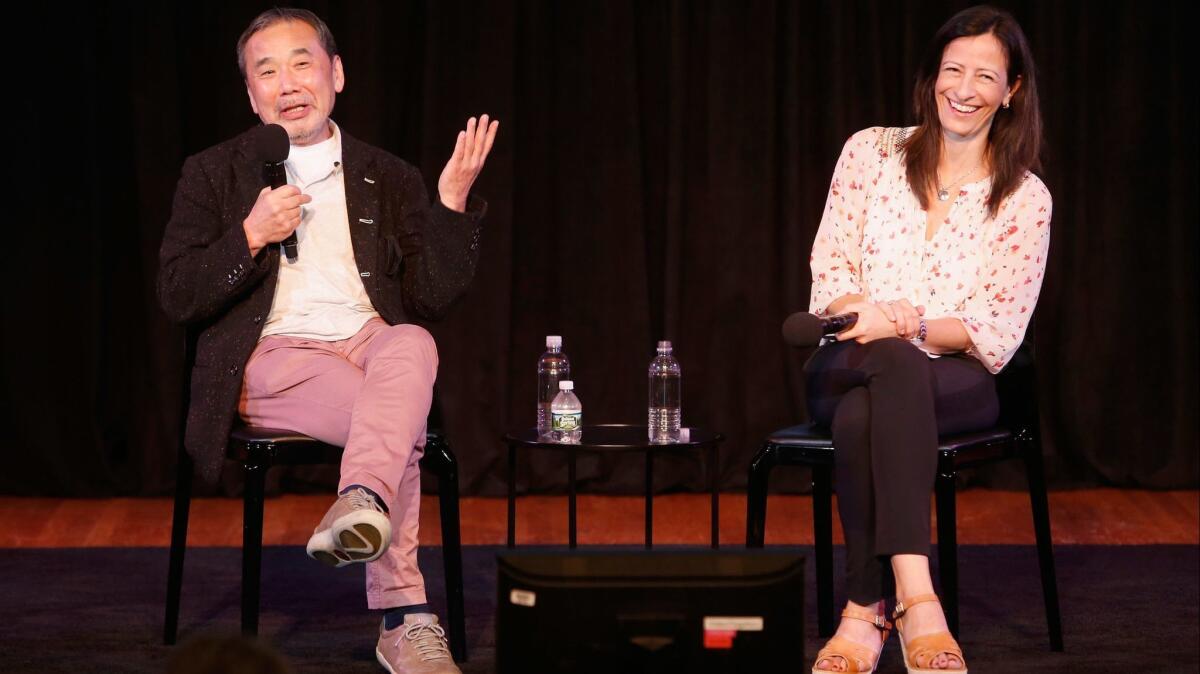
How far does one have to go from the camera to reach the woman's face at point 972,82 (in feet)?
9.15

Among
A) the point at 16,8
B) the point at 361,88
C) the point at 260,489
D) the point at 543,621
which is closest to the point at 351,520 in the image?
the point at 260,489

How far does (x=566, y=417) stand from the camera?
9.80 feet

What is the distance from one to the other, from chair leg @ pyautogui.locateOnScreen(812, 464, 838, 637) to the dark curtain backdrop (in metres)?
1.80

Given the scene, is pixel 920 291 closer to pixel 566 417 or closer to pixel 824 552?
pixel 824 552

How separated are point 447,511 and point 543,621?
1.19 metres

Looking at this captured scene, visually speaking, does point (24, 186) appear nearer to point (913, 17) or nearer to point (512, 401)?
point (512, 401)

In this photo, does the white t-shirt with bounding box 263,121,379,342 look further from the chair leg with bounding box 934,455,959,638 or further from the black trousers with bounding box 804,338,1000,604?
the chair leg with bounding box 934,455,959,638

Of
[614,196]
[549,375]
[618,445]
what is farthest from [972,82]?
[614,196]

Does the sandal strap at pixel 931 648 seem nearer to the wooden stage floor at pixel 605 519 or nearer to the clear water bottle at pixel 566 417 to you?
the clear water bottle at pixel 566 417

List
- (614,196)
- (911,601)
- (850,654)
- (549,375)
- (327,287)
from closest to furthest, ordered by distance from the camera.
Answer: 1. (911,601)
2. (850,654)
3. (327,287)
4. (549,375)
5. (614,196)

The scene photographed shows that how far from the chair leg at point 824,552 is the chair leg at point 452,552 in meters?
0.75

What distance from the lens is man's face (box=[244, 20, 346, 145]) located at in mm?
2879

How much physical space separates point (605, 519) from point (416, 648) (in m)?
1.91

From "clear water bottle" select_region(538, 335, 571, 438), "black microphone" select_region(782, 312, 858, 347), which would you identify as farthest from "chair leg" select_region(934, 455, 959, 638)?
"clear water bottle" select_region(538, 335, 571, 438)
